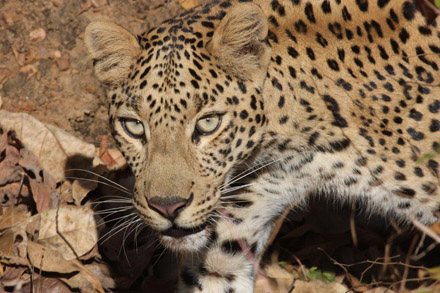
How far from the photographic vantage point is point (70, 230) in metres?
7.06

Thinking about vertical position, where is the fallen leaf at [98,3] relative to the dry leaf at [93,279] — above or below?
above

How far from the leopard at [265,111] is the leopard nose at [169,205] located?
10 millimetres

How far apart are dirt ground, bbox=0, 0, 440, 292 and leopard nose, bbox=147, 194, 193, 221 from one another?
2.71 metres

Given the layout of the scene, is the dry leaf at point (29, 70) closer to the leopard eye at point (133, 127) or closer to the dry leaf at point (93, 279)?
the dry leaf at point (93, 279)

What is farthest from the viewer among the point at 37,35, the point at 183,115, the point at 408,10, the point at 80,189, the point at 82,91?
the point at 37,35

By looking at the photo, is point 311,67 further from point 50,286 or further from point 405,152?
point 50,286

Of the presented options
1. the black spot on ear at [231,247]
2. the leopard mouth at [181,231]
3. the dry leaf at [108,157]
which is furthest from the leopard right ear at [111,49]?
the dry leaf at [108,157]

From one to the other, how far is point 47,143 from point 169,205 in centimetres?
307

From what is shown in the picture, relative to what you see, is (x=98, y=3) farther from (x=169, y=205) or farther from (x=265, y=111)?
(x=169, y=205)

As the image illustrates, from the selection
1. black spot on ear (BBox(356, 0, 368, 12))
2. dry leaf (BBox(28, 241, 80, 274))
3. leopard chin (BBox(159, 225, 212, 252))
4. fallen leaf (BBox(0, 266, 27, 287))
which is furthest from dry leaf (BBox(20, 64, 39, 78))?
black spot on ear (BBox(356, 0, 368, 12))

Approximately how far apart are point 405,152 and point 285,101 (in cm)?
94

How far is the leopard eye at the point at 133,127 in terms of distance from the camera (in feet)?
17.6

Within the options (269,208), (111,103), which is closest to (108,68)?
(111,103)

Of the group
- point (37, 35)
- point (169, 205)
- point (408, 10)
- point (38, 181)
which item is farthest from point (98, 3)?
point (169, 205)
